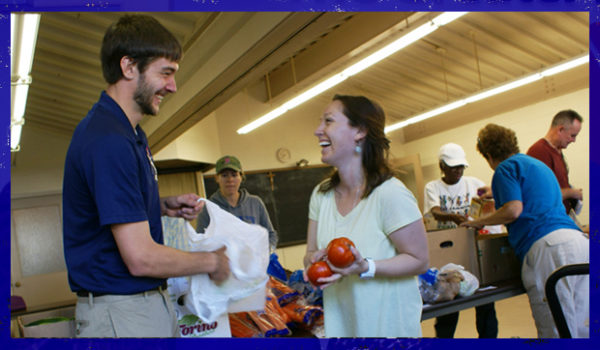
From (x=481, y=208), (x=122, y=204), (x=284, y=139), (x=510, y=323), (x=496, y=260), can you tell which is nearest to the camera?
(x=122, y=204)

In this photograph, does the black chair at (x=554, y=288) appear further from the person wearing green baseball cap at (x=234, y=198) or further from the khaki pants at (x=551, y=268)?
the person wearing green baseball cap at (x=234, y=198)

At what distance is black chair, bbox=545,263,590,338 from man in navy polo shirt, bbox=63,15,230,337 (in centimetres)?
79

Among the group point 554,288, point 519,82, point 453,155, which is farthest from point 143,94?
point 519,82

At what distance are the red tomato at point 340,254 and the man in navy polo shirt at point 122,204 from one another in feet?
0.89

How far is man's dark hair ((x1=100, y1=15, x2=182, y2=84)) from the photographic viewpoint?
932 mm

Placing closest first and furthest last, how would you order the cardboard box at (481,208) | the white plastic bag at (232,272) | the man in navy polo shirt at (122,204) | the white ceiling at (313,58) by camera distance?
the man in navy polo shirt at (122,204)
the white plastic bag at (232,272)
the cardboard box at (481,208)
the white ceiling at (313,58)

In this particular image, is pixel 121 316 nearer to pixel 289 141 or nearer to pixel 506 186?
pixel 506 186

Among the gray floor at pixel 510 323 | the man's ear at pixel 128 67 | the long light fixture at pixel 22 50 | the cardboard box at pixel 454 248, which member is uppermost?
the long light fixture at pixel 22 50

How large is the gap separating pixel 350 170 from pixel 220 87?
3033 mm

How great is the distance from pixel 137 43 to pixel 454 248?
1420mm

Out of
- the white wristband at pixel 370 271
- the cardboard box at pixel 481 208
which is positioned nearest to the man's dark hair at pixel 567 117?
the cardboard box at pixel 481 208

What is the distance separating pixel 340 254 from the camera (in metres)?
0.92

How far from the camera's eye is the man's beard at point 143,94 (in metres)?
0.96

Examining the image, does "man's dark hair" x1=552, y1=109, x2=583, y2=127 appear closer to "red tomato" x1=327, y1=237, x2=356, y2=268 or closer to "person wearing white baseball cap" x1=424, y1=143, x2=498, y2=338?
"person wearing white baseball cap" x1=424, y1=143, x2=498, y2=338
